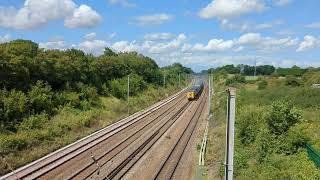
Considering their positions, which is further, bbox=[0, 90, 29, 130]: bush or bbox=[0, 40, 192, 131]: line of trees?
bbox=[0, 40, 192, 131]: line of trees

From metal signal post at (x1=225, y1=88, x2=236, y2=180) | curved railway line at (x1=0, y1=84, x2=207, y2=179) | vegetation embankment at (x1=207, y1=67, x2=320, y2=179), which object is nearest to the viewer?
metal signal post at (x1=225, y1=88, x2=236, y2=180)

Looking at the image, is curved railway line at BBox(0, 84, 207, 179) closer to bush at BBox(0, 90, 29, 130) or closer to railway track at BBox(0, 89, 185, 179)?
railway track at BBox(0, 89, 185, 179)

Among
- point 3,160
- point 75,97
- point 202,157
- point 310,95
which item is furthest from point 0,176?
point 310,95

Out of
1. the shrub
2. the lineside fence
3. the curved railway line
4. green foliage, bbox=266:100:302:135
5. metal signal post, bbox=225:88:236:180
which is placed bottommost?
the curved railway line

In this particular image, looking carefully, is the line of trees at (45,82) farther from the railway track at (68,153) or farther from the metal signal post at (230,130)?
the metal signal post at (230,130)

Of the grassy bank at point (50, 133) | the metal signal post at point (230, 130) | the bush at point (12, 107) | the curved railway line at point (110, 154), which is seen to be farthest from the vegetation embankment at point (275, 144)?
the bush at point (12, 107)

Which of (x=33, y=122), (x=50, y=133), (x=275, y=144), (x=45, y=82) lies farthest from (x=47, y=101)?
(x=275, y=144)

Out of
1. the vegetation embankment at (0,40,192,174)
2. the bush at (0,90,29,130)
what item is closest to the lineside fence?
the vegetation embankment at (0,40,192,174)

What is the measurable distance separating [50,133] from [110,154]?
6601 millimetres

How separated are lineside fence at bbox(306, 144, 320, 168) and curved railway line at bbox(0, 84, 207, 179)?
8.29 metres

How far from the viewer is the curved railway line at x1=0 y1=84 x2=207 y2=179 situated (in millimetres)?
26297

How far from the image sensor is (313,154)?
2158cm

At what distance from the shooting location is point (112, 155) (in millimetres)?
32281

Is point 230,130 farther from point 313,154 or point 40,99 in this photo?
point 40,99
